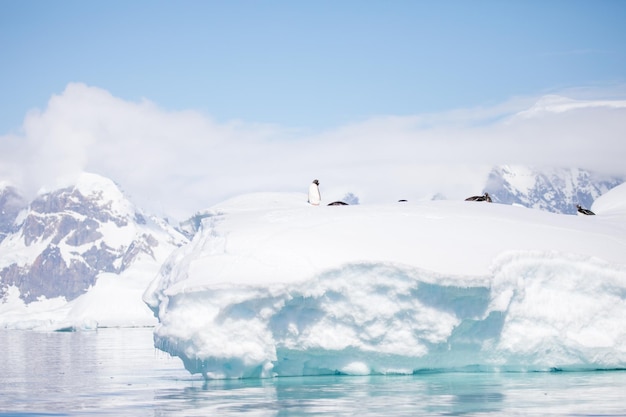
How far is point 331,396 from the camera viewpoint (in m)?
17.3

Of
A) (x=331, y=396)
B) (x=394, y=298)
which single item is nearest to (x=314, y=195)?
(x=394, y=298)

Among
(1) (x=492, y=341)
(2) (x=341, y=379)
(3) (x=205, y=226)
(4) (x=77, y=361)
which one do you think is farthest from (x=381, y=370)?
(4) (x=77, y=361)

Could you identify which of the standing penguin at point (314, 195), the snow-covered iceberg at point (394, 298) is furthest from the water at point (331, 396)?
the standing penguin at point (314, 195)

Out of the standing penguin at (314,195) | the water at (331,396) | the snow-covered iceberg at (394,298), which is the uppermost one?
the standing penguin at (314,195)

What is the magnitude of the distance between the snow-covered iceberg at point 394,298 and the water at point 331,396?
545 millimetres

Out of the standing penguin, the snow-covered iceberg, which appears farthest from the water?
the standing penguin

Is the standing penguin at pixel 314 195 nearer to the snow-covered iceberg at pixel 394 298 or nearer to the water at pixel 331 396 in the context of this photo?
the snow-covered iceberg at pixel 394 298

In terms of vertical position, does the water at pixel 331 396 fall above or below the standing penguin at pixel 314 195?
below

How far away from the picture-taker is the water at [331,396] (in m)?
15.3

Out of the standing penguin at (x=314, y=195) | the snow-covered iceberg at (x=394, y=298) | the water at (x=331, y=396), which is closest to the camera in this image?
the water at (x=331, y=396)

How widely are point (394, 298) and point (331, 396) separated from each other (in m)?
3.87

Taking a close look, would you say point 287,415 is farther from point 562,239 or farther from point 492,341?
point 562,239

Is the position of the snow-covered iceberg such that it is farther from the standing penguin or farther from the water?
the standing penguin

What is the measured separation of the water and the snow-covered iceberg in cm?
54
